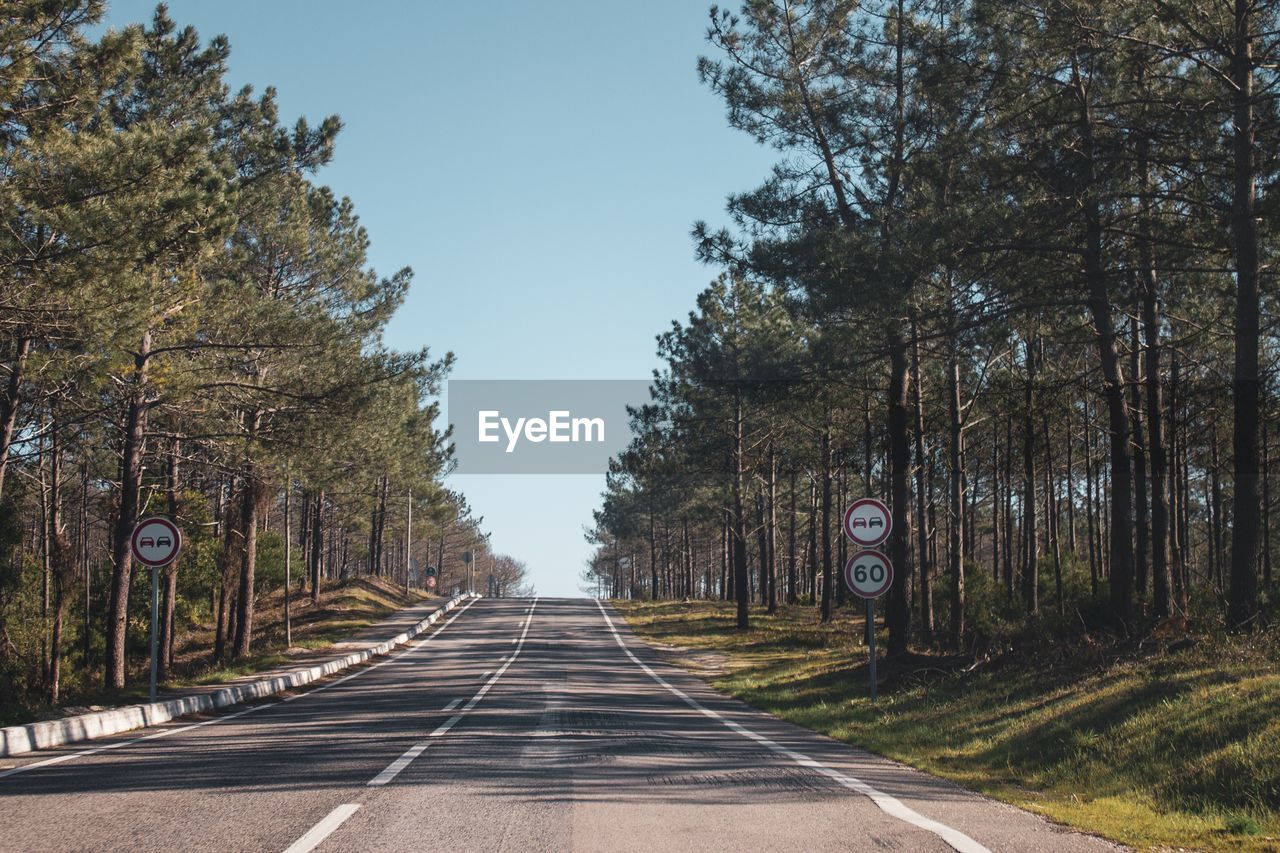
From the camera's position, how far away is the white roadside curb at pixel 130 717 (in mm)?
13148

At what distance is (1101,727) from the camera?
38.8ft

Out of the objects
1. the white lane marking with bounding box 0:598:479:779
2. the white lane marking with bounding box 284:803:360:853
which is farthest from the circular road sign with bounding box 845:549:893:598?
the white lane marking with bounding box 284:803:360:853

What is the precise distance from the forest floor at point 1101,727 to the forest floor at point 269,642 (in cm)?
1093

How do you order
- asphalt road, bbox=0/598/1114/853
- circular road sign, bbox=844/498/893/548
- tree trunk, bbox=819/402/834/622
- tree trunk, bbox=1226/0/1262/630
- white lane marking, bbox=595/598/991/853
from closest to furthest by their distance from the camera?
white lane marking, bbox=595/598/991/853, asphalt road, bbox=0/598/1114/853, tree trunk, bbox=1226/0/1262/630, circular road sign, bbox=844/498/893/548, tree trunk, bbox=819/402/834/622

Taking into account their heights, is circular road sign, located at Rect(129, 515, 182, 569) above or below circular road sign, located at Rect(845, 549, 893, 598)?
above

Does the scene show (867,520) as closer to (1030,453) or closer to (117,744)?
(117,744)

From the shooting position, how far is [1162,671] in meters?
13.2

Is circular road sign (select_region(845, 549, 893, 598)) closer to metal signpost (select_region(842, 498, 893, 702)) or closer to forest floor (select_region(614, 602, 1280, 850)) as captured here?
metal signpost (select_region(842, 498, 893, 702))

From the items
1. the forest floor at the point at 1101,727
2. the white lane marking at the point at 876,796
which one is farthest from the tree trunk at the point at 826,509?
the white lane marking at the point at 876,796

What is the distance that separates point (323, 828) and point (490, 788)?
6.78 ft

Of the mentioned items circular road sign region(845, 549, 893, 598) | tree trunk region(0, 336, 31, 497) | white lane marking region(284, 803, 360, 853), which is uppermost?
tree trunk region(0, 336, 31, 497)

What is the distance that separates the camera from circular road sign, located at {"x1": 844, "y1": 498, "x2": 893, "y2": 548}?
16562 mm

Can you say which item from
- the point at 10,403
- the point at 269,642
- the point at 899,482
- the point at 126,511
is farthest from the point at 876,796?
the point at 269,642

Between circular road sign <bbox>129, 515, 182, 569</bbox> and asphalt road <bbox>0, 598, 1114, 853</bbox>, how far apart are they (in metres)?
2.64
